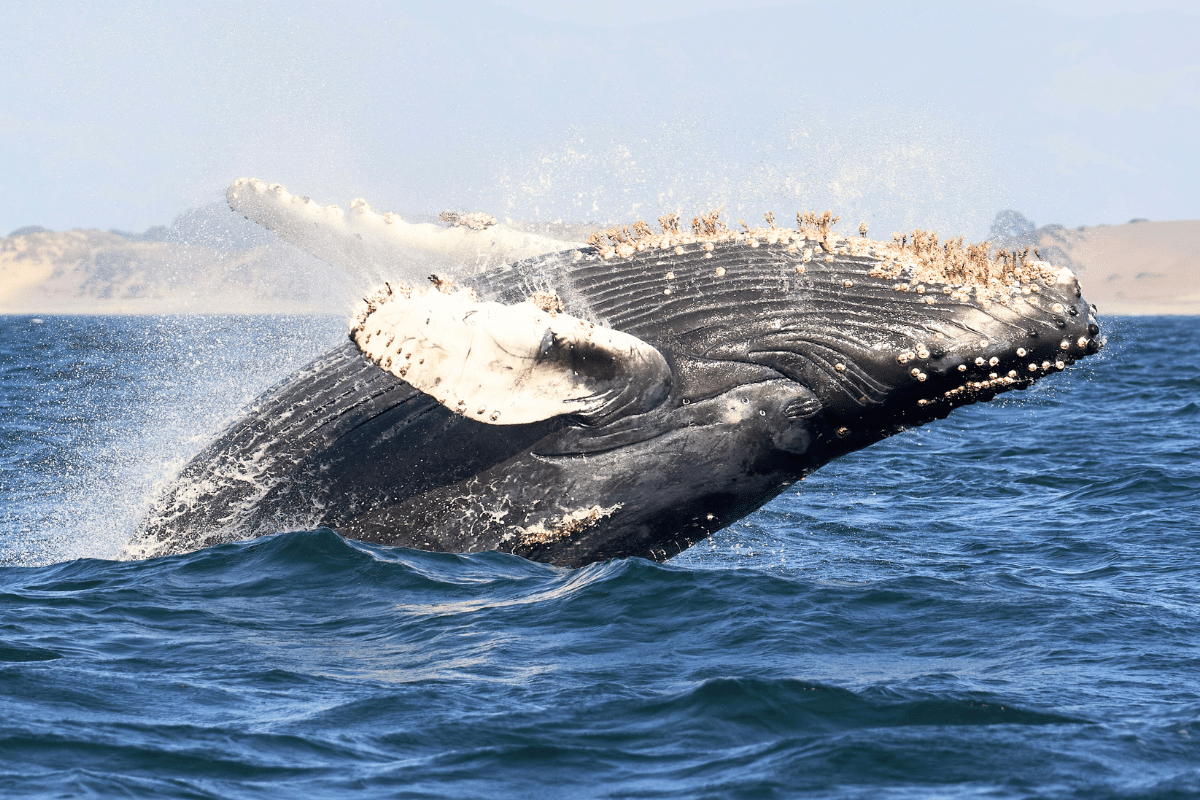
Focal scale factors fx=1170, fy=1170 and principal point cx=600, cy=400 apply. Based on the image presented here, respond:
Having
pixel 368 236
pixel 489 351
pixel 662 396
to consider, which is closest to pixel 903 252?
pixel 662 396

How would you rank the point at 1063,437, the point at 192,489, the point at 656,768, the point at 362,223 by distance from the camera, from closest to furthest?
1. the point at 656,768
2. the point at 192,489
3. the point at 362,223
4. the point at 1063,437

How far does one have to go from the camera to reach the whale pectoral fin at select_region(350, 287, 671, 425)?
21.9 ft

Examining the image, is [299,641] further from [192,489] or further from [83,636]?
[192,489]

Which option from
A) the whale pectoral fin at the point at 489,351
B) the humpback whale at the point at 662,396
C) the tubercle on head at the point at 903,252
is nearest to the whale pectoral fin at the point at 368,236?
the humpback whale at the point at 662,396

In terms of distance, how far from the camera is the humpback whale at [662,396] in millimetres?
7766

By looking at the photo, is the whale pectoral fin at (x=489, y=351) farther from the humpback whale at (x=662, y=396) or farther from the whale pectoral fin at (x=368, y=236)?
the whale pectoral fin at (x=368, y=236)

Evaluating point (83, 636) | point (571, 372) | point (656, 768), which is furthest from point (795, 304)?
point (83, 636)

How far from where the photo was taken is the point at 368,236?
9.66m

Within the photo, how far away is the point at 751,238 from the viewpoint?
327 inches

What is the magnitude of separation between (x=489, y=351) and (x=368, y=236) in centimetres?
323

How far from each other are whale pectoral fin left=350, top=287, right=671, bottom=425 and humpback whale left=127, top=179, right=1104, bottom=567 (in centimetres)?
4

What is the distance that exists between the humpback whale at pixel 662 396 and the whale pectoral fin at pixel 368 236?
66 centimetres

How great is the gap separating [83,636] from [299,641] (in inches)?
56.4

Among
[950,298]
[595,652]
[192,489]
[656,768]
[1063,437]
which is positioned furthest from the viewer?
[1063,437]
